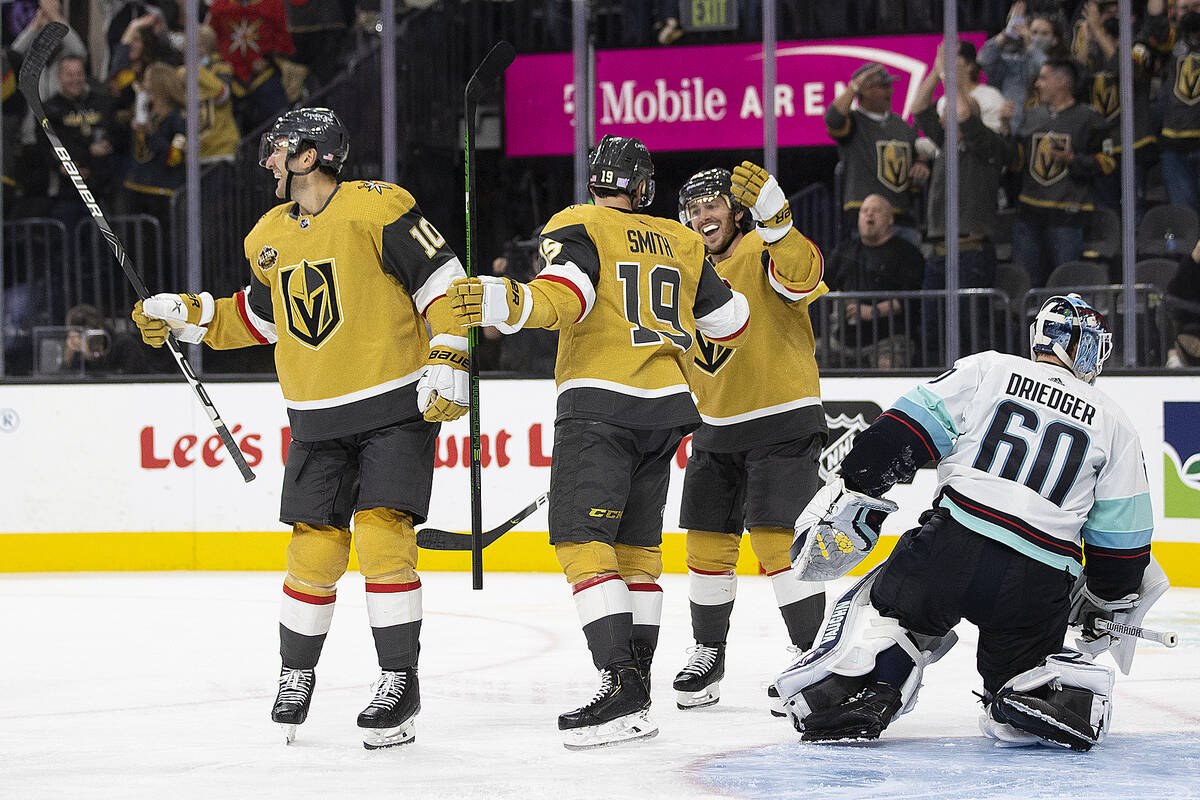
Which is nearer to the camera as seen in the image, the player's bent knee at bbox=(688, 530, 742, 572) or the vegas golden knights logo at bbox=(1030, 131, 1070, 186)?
the player's bent knee at bbox=(688, 530, 742, 572)

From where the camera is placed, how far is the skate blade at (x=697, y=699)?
368 cm

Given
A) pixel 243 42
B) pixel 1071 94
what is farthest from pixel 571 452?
pixel 243 42

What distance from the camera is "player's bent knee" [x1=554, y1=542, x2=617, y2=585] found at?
127 inches

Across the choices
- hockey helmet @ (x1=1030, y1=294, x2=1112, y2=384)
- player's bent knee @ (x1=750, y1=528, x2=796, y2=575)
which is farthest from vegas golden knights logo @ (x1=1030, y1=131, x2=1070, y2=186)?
hockey helmet @ (x1=1030, y1=294, x2=1112, y2=384)

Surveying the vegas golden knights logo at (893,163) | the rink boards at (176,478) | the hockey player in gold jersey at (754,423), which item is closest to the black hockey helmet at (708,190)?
the hockey player in gold jersey at (754,423)

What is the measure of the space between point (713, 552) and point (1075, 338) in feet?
3.63

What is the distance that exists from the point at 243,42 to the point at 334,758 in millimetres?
6156

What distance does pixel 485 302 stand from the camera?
3082 millimetres

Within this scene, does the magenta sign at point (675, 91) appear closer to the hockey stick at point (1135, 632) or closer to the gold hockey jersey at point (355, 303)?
the gold hockey jersey at point (355, 303)

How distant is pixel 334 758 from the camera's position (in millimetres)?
3121

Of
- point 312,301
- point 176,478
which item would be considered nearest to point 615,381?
point 312,301

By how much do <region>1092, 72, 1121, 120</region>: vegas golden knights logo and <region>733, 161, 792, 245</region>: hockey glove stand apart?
155 inches

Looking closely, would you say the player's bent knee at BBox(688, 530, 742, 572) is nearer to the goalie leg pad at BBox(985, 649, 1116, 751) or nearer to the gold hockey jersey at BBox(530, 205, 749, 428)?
the gold hockey jersey at BBox(530, 205, 749, 428)

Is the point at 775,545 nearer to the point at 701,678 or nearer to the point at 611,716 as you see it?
the point at 701,678
